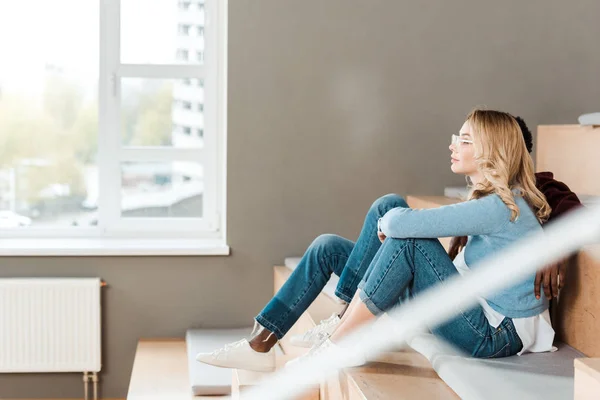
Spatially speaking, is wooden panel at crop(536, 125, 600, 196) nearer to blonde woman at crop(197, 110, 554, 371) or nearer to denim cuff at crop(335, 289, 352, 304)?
→ blonde woman at crop(197, 110, 554, 371)

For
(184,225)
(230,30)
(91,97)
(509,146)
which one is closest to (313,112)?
(230,30)

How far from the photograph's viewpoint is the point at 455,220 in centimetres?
212

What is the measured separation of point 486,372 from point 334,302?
1.21 m

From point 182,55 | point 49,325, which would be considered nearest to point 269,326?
point 49,325

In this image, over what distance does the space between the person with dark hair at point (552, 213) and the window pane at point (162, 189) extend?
1.78 metres

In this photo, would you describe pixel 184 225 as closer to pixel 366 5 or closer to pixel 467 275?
pixel 366 5

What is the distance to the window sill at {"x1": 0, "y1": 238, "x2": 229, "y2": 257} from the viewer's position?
3658 millimetres

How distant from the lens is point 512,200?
2.13 meters

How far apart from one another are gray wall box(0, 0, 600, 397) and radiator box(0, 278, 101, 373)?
0.30ft

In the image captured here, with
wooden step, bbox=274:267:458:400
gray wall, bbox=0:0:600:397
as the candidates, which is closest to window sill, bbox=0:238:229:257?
gray wall, bbox=0:0:600:397

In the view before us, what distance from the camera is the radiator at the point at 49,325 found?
3.62m

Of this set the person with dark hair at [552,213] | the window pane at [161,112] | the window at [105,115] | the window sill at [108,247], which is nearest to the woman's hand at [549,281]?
the person with dark hair at [552,213]

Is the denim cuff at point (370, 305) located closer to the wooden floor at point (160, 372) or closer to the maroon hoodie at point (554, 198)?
the maroon hoodie at point (554, 198)

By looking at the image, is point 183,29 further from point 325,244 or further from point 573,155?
point 573,155
